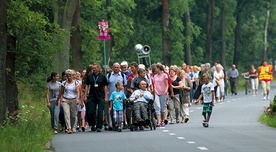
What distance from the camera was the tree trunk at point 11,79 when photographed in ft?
83.4

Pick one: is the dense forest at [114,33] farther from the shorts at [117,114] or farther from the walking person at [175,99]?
the walking person at [175,99]

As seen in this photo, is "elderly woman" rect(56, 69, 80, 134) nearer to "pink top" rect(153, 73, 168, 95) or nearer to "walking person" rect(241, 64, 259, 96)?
"pink top" rect(153, 73, 168, 95)

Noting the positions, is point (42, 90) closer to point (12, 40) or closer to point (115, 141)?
point (12, 40)

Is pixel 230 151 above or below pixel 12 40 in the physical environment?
below

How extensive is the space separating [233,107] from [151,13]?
2554cm

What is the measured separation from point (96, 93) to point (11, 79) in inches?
88.7

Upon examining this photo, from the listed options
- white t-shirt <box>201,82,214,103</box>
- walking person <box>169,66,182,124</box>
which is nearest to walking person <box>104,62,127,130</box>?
white t-shirt <box>201,82,214,103</box>

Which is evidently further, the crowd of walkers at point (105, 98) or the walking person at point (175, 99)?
the walking person at point (175, 99)

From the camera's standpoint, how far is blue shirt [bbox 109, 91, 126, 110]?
2589 centimetres

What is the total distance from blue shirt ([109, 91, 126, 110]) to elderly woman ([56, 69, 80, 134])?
→ 100cm

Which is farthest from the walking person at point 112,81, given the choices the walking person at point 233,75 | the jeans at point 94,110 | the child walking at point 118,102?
the walking person at point 233,75

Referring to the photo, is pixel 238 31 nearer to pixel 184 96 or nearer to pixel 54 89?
pixel 184 96

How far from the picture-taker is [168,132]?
79.4ft

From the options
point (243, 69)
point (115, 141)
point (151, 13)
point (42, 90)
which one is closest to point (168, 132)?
point (115, 141)
